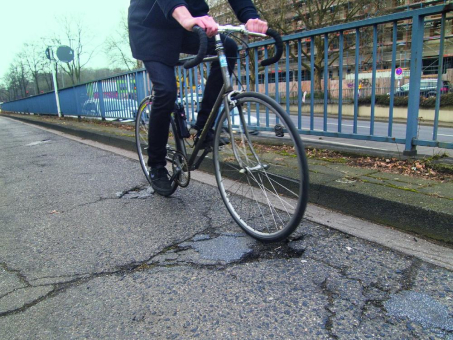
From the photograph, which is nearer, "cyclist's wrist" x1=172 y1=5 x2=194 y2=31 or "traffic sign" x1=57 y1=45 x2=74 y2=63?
"cyclist's wrist" x1=172 y1=5 x2=194 y2=31

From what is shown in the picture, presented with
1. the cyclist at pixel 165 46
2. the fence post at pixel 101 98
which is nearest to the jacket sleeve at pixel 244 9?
the cyclist at pixel 165 46

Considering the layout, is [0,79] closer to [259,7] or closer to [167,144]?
[259,7]

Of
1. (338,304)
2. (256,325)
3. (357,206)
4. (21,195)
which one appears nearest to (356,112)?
(357,206)

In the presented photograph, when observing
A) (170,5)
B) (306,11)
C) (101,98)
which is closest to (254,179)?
(170,5)

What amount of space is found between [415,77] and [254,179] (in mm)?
1837

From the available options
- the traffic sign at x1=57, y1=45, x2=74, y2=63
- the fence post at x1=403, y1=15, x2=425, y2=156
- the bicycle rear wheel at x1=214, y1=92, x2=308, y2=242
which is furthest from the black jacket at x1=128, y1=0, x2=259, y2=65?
the traffic sign at x1=57, y1=45, x2=74, y2=63

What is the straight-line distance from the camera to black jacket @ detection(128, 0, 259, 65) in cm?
241

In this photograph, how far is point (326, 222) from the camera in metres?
2.30

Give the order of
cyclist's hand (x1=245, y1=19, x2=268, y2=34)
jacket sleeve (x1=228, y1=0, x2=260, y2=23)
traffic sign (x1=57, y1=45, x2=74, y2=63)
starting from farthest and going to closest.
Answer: traffic sign (x1=57, y1=45, x2=74, y2=63) < jacket sleeve (x1=228, y1=0, x2=260, y2=23) < cyclist's hand (x1=245, y1=19, x2=268, y2=34)

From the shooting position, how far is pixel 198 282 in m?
1.68

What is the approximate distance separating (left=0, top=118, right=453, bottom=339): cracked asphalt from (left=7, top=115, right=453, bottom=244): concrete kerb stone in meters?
0.32

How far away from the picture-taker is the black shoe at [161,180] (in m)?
2.88

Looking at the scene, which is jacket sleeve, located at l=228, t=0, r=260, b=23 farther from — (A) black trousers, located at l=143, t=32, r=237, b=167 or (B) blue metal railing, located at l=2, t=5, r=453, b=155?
(B) blue metal railing, located at l=2, t=5, r=453, b=155

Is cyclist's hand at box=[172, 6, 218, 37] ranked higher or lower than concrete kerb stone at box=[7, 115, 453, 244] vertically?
higher
